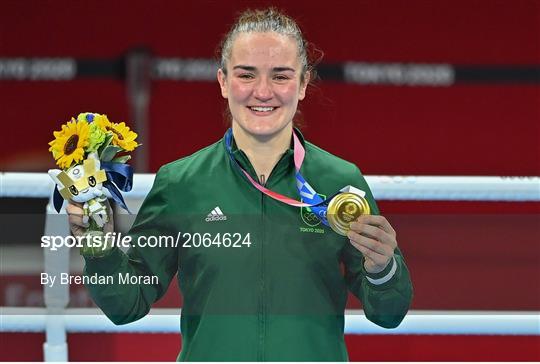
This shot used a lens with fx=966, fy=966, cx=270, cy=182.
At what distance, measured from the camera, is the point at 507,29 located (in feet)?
11.5

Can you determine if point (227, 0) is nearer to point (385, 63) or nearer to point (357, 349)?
point (385, 63)

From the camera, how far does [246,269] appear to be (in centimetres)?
144

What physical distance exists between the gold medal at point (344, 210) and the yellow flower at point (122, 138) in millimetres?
305

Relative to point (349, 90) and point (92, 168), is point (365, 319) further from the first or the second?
point (349, 90)

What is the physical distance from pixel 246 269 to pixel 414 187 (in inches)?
26.9

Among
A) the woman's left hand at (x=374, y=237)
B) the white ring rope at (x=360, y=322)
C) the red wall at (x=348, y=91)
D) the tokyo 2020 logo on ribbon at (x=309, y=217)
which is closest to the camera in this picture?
the woman's left hand at (x=374, y=237)

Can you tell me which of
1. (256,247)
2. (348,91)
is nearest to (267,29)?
(256,247)

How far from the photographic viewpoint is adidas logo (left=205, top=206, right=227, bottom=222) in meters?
1.47

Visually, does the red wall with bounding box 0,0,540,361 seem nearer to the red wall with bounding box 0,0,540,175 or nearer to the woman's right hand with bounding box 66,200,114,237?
the red wall with bounding box 0,0,540,175

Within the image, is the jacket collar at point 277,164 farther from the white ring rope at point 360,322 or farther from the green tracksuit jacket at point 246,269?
the white ring rope at point 360,322

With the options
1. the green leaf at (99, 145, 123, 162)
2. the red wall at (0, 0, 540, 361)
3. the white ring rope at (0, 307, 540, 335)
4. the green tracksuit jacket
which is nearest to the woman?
the green tracksuit jacket

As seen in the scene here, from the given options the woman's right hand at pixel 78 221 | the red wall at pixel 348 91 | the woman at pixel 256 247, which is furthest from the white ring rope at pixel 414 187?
the red wall at pixel 348 91

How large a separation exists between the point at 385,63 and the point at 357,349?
4.22ft

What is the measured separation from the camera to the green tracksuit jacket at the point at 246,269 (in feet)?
4.66
